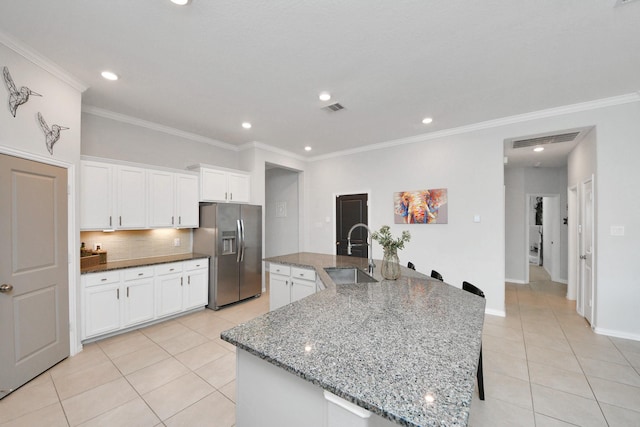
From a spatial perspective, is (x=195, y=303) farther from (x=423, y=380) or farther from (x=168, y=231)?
(x=423, y=380)

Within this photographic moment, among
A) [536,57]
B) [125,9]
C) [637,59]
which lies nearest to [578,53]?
[536,57]

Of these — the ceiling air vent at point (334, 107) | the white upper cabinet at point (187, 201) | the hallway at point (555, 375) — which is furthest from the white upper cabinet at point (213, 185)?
the hallway at point (555, 375)

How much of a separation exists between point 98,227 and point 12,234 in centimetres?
93

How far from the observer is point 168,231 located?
409 cm

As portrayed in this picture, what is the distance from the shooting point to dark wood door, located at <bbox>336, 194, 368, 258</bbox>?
5.09m

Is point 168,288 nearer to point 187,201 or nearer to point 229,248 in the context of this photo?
point 229,248

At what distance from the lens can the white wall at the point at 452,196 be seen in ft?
12.3

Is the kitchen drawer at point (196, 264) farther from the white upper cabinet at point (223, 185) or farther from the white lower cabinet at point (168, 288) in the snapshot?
the white upper cabinet at point (223, 185)

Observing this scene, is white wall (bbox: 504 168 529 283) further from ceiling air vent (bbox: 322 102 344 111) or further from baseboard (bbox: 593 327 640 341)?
ceiling air vent (bbox: 322 102 344 111)

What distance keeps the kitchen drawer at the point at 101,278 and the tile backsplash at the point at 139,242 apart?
0.60 m

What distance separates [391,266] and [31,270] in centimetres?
321

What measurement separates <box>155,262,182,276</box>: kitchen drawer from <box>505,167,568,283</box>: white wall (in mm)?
6788

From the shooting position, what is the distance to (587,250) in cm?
358

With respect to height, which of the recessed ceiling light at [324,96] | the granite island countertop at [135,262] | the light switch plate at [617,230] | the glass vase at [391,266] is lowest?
the granite island countertop at [135,262]
